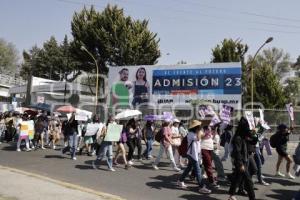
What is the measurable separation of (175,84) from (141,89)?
10.3 ft

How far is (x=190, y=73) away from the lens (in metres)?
35.5

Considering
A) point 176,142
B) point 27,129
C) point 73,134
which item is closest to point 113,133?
point 176,142

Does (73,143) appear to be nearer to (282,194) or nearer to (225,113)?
(225,113)

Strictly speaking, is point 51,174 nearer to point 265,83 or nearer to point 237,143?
point 237,143

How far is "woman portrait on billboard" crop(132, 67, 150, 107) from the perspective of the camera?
37.2 m

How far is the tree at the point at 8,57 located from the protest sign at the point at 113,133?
69.2 metres

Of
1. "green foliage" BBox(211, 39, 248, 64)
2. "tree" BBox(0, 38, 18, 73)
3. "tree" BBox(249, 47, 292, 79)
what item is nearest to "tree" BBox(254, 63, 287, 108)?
"green foliage" BBox(211, 39, 248, 64)

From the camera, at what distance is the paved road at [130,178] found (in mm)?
9312

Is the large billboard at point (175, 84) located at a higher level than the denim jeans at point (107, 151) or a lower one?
higher

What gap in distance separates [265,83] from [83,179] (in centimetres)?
3407

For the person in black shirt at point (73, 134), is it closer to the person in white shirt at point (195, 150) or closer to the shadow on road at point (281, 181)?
the person in white shirt at point (195, 150)

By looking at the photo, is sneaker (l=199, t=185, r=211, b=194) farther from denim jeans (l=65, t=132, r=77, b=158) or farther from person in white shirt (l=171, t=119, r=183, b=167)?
denim jeans (l=65, t=132, r=77, b=158)

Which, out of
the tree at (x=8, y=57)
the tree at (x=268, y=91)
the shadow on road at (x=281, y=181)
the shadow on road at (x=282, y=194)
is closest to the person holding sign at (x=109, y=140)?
the shadow on road at (x=281, y=181)

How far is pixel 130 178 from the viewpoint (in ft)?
36.3
